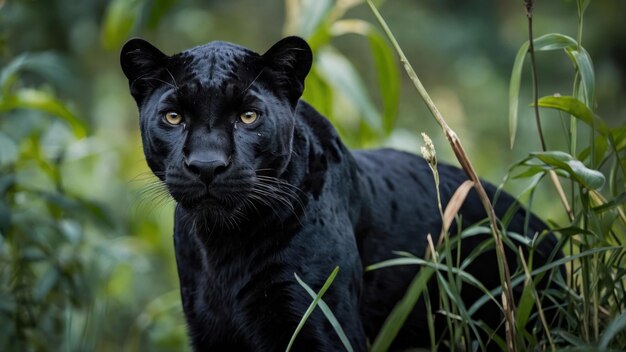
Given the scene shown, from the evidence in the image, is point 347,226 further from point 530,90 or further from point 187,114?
point 530,90

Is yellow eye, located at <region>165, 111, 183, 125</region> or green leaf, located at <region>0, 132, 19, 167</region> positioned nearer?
yellow eye, located at <region>165, 111, 183, 125</region>

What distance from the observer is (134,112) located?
30.1 ft

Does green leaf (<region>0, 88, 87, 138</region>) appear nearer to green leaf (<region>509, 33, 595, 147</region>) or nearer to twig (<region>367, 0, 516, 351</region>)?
twig (<region>367, 0, 516, 351</region>)

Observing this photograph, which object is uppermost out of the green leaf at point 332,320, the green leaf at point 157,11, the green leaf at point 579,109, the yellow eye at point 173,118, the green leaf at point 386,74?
the green leaf at point 157,11

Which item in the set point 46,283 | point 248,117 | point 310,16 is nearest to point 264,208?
point 248,117

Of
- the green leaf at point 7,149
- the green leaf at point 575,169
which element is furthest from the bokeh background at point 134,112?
the green leaf at point 575,169

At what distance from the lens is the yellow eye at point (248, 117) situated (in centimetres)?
278

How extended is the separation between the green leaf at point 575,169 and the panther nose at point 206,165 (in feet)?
2.96

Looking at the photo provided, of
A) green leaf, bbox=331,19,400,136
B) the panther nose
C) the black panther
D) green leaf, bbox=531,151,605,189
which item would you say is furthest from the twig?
green leaf, bbox=331,19,400,136

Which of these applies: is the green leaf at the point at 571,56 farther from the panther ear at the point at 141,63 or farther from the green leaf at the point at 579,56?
the panther ear at the point at 141,63

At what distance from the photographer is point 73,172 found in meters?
6.46

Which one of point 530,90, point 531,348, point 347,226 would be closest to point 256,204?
point 347,226

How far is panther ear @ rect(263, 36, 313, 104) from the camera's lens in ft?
9.50

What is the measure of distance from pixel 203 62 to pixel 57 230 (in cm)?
187
